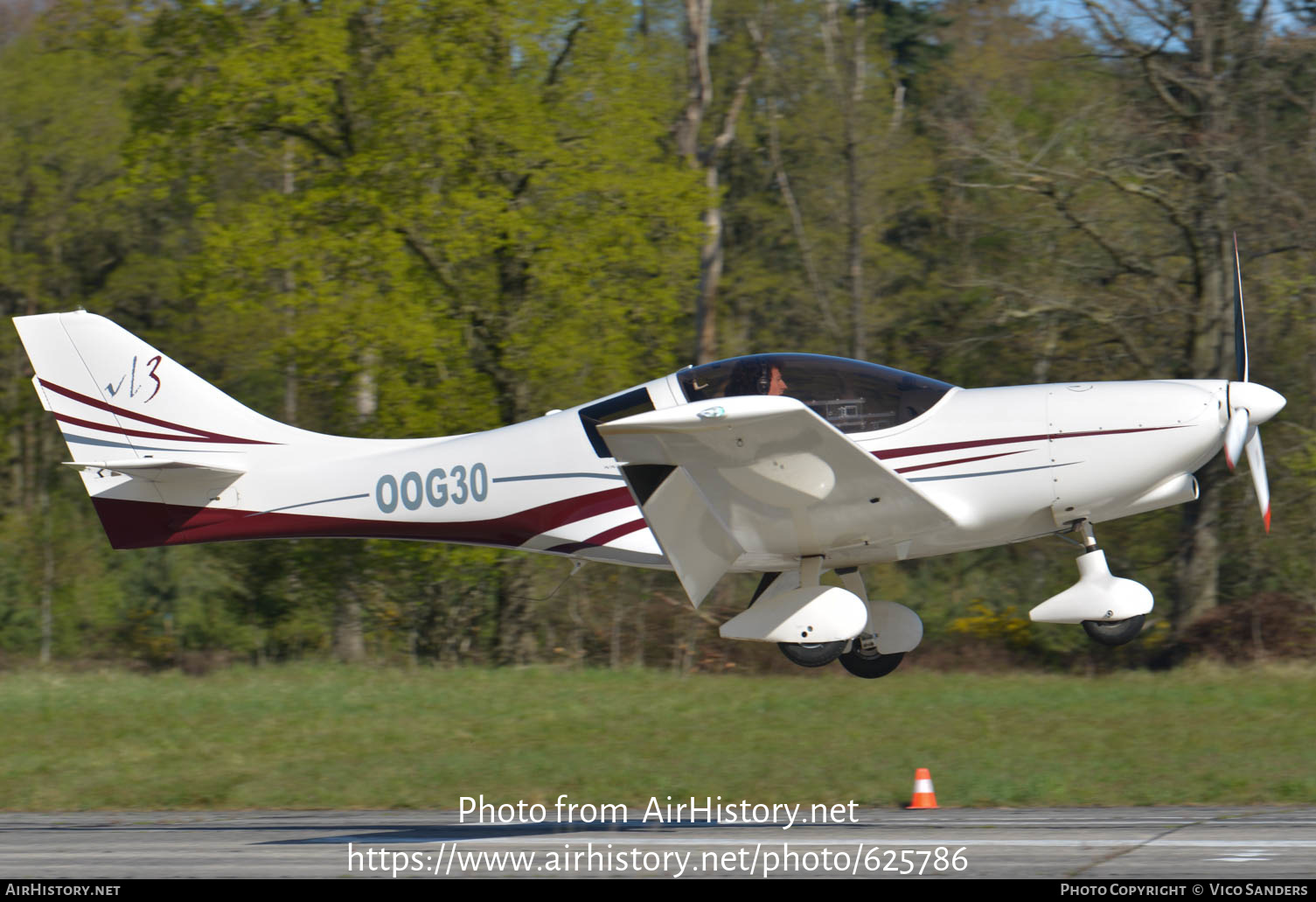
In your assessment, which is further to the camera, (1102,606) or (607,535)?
(607,535)

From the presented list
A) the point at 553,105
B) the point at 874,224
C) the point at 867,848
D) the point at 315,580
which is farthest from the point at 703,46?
the point at 867,848

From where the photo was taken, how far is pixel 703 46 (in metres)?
23.0

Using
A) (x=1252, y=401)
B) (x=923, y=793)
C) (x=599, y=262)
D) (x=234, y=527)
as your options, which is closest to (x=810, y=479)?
(x=1252, y=401)

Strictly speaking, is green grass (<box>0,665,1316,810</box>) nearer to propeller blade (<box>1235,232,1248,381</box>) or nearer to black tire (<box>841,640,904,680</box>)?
black tire (<box>841,640,904,680</box>)

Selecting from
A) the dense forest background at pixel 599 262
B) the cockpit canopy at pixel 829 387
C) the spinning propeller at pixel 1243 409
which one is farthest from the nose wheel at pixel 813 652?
the dense forest background at pixel 599 262

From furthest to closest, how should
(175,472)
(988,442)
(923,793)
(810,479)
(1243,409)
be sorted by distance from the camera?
(923,793), (175,472), (988,442), (1243,409), (810,479)

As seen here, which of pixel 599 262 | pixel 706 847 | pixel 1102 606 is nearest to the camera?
pixel 1102 606

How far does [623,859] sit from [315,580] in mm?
11728

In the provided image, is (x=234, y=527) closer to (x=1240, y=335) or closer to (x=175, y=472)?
(x=175, y=472)

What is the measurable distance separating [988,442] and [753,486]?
1.46 meters

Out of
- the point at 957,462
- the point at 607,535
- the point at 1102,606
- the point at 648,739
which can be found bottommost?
the point at 648,739

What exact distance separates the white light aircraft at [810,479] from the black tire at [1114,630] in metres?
0.01

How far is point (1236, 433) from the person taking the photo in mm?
8383

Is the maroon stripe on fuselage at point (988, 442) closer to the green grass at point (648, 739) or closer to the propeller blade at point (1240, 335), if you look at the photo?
the propeller blade at point (1240, 335)
